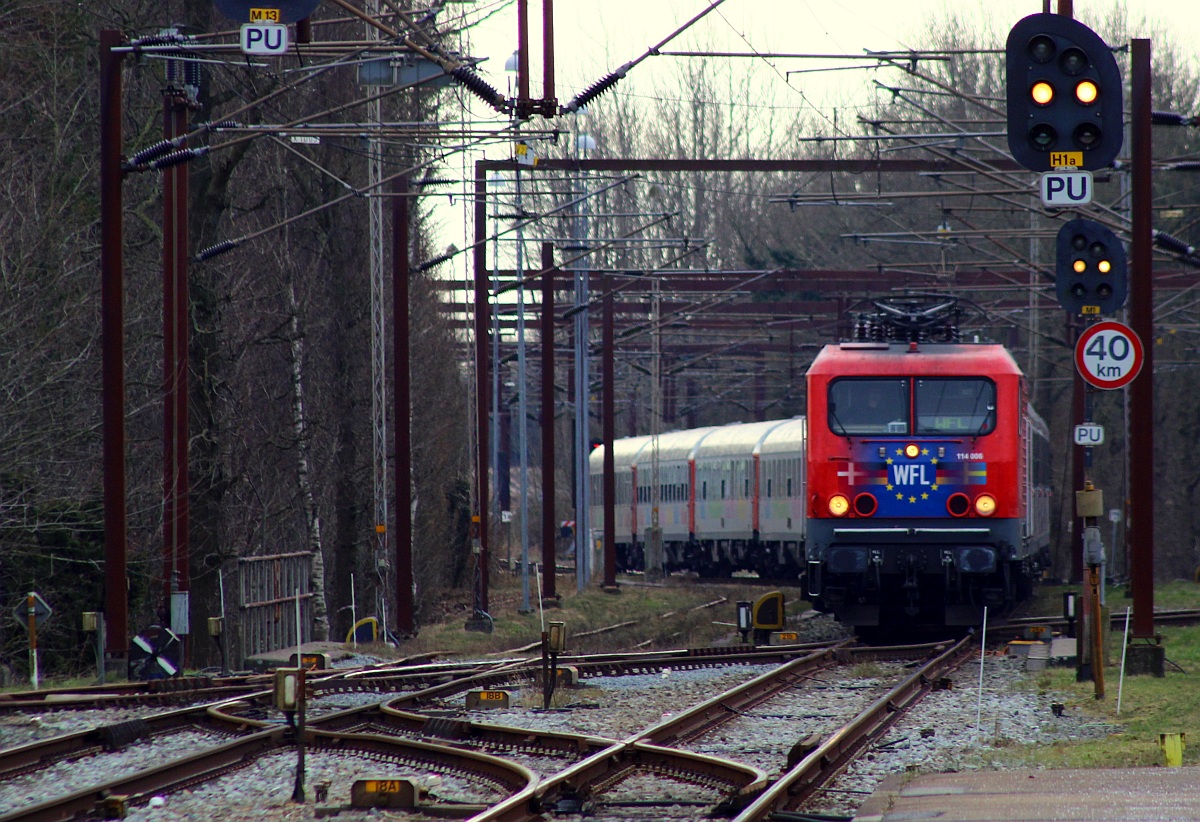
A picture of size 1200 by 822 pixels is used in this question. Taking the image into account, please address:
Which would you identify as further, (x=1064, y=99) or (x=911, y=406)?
(x=911, y=406)

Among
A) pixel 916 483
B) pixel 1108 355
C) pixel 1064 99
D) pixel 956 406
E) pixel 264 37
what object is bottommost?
pixel 916 483

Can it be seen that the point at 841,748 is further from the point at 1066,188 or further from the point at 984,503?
the point at 984,503

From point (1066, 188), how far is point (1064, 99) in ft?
4.12

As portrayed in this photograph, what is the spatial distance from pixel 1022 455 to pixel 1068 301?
378cm

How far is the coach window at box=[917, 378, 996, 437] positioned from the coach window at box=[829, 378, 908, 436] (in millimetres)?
212

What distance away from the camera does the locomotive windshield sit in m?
19.0

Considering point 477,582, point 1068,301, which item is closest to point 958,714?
point 1068,301

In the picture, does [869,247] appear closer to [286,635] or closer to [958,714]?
[286,635]

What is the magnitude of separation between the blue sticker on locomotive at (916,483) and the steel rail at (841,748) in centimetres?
236

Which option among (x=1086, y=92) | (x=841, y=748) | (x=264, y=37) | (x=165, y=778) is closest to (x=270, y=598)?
(x=264, y=37)

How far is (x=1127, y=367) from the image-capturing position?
566 inches

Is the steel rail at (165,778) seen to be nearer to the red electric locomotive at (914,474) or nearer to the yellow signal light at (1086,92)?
the yellow signal light at (1086,92)

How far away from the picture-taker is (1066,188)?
13195mm

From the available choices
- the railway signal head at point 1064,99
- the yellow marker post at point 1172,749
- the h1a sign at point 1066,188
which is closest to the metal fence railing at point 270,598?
the h1a sign at point 1066,188
